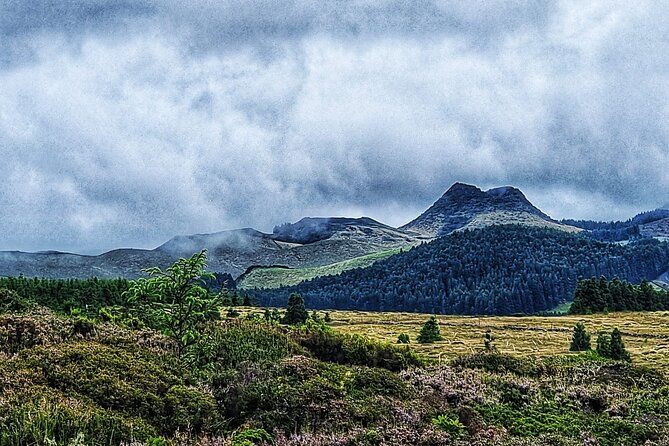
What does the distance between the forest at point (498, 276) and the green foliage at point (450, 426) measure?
468 ft

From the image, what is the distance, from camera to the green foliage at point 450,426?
11602mm

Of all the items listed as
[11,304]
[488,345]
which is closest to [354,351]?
[488,345]

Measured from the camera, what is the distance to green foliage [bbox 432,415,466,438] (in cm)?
1160

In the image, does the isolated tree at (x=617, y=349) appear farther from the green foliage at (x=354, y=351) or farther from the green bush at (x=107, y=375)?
the green bush at (x=107, y=375)

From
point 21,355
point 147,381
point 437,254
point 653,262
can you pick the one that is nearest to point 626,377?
point 147,381

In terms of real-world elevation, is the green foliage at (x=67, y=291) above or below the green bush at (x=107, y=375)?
above

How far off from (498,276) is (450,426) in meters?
167

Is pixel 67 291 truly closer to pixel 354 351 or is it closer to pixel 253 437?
pixel 354 351

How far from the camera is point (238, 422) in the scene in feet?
39.0

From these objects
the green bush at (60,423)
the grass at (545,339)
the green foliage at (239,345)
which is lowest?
the grass at (545,339)

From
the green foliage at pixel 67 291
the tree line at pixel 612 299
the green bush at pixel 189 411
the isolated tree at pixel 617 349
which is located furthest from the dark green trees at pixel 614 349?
the tree line at pixel 612 299

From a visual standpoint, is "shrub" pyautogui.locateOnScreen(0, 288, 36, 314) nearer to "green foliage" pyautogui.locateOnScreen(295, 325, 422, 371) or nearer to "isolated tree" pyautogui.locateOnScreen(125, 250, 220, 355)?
"isolated tree" pyautogui.locateOnScreen(125, 250, 220, 355)

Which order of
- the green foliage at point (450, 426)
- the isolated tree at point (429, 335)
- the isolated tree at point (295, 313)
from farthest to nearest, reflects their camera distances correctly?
the isolated tree at point (429, 335) → the isolated tree at point (295, 313) → the green foliage at point (450, 426)

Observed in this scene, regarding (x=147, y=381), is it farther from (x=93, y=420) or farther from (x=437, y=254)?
(x=437, y=254)
